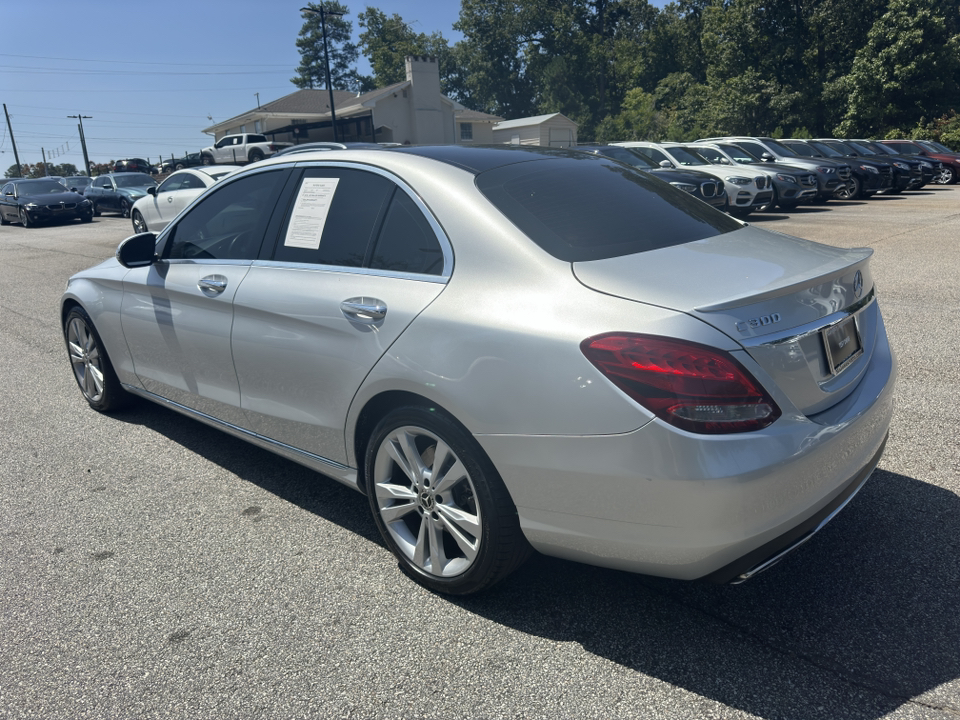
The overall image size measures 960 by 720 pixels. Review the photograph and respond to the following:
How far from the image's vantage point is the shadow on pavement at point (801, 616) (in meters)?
2.40

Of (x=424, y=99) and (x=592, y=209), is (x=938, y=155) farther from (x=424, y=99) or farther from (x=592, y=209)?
(x=424, y=99)

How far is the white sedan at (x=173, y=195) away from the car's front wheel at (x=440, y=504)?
Result: 12.1 meters

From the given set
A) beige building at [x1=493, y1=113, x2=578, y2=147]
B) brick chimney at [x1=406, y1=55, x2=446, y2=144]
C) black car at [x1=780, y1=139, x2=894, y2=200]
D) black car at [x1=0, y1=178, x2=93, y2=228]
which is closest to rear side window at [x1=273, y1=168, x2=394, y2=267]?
black car at [x1=780, y1=139, x2=894, y2=200]

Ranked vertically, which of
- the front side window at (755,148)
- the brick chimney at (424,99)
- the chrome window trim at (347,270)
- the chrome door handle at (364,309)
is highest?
the brick chimney at (424,99)

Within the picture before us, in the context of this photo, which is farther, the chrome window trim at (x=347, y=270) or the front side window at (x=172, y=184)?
the front side window at (x=172, y=184)

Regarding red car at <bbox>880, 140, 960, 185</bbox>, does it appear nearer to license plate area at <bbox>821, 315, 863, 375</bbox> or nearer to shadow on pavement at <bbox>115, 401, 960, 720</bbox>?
shadow on pavement at <bbox>115, 401, 960, 720</bbox>

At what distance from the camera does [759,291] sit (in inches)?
96.5

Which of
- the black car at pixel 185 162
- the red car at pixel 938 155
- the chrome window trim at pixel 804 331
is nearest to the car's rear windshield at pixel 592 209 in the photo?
the chrome window trim at pixel 804 331

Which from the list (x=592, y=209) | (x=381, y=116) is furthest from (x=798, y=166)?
(x=381, y=116)

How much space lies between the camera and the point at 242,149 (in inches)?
1374

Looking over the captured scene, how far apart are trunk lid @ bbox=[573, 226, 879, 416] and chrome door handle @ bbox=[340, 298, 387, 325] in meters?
0.79

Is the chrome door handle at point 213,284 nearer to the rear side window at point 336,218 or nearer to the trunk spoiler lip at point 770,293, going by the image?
the rear side window at point 336,218

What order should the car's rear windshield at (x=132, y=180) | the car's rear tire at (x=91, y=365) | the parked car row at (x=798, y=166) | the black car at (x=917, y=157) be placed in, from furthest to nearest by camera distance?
the car's rear windshield at (x=132, y=180), the black car at (x=917, y=157), the parked car row at (x=798, y=166), the car's rear tire at (x=91, y=365)

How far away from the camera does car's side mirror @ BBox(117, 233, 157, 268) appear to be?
14.3ft
